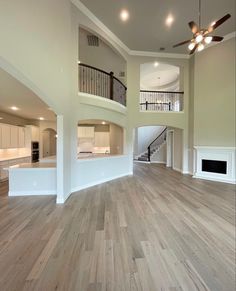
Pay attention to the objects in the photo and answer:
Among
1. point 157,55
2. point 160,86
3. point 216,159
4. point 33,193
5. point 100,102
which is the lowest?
point 33,193

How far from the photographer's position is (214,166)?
7.77 meters

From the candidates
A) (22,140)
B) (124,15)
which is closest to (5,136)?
(22,140)

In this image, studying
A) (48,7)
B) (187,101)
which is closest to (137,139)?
(187,101)

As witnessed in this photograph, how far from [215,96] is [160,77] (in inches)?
243

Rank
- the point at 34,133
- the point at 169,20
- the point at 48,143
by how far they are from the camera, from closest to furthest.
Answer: the point at 169,20, the point at 34,133, the point at 48,143

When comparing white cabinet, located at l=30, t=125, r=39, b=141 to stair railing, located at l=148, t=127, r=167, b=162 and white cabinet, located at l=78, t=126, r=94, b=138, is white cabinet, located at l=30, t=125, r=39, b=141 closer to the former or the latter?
white cabinet, located at l=78, t=126, r=94, b=138

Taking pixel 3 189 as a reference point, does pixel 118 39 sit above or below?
above

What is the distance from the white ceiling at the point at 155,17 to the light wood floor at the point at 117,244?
19.1 ft

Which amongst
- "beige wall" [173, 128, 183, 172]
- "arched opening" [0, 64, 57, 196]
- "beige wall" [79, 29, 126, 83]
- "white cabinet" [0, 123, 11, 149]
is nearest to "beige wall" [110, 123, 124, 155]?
"beige wall" [79, 29, 126, 83]

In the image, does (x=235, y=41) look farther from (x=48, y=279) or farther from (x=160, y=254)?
(x=48, y=279)

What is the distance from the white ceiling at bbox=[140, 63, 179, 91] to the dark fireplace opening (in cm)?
606

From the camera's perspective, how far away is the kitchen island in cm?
518

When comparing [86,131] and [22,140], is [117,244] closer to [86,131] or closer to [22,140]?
[22,140]

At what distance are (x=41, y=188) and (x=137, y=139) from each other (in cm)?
1158
